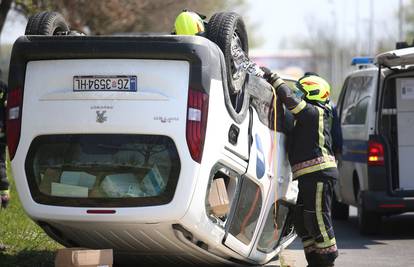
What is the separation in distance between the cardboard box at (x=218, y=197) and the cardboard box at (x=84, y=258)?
2.93 ft

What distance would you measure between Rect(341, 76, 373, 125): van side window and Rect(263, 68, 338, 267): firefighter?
3.19m

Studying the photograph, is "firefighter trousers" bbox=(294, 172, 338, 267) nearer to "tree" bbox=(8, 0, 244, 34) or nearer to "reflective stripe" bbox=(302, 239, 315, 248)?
"reflective stripe" bbox=(302, 239, 315, 248)

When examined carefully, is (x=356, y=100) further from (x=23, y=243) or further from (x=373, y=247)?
(x=23, y=243)

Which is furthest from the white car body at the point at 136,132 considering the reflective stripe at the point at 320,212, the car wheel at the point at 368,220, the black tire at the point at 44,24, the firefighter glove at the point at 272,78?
the car wheel at the point at 368,220

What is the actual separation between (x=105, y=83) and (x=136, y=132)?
477mm

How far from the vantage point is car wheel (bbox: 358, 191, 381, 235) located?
11.3 metres

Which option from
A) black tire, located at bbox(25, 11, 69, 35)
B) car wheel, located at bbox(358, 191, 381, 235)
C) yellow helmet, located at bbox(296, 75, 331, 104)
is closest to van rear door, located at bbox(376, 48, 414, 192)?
car wheel, located at bbox(358, 191, 381, 235)

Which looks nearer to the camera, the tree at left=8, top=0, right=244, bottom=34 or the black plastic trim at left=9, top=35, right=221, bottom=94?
the black plastic trim at left=9, top=35, right=221, bottom=94

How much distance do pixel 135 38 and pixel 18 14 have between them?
1423 cm

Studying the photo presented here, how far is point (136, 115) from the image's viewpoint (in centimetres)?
686

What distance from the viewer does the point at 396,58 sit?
10328mm

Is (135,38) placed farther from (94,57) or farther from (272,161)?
(272,161)

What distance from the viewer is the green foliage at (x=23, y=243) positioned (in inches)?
340

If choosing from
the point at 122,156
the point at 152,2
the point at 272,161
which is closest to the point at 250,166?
the point at 272,161
